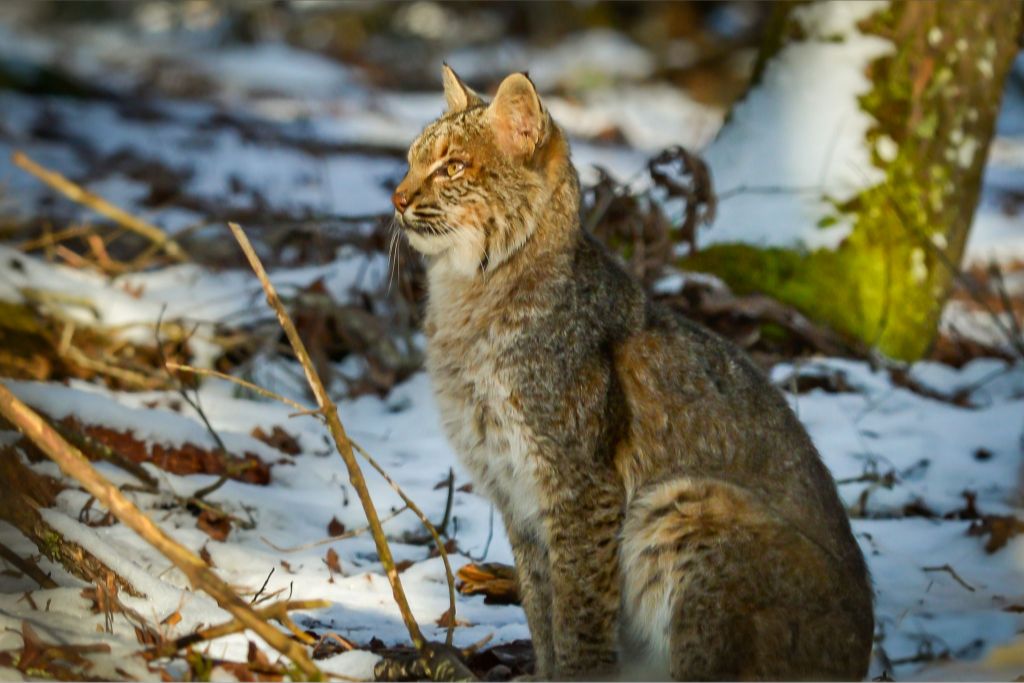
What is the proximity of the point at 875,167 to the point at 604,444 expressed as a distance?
11.3 ft

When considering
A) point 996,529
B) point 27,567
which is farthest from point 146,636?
point 996,529

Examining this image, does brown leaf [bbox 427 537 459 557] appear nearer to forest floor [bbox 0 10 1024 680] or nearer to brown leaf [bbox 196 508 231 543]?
forest floor [bbox 0 10 1024 680]


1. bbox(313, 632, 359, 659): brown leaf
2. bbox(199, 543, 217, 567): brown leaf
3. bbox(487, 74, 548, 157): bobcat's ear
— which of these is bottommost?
bbox(313, 632, 359, 659): brown leaf

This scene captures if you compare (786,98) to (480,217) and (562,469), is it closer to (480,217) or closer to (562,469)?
(480,217)

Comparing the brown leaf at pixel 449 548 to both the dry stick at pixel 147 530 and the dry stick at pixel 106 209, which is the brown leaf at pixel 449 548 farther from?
the dry stick at pixel 106 209

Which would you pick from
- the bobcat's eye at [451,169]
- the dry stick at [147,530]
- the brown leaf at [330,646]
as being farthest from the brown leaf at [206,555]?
the bobcat's eye at [451,169]

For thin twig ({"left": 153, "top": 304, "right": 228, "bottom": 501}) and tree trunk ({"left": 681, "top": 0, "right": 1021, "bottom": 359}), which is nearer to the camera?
thin twig ({"left": 153, "top": 304, "right": 228, "bottom": 501})

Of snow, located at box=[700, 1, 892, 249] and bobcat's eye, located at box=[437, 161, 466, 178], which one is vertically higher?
snow, located at box=[700, 1, 892, 249]

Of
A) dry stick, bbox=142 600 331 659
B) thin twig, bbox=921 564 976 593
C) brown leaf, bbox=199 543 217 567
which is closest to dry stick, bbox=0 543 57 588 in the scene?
dry stick, bbox=142 600 331 659

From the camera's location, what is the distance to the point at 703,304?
5914 millimetres

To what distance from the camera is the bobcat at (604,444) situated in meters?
3.25

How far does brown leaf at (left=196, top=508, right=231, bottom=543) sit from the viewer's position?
4.21 m

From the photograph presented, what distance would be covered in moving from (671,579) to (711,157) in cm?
396

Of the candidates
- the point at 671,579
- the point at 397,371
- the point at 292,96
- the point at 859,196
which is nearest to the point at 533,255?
the point at 671,579
